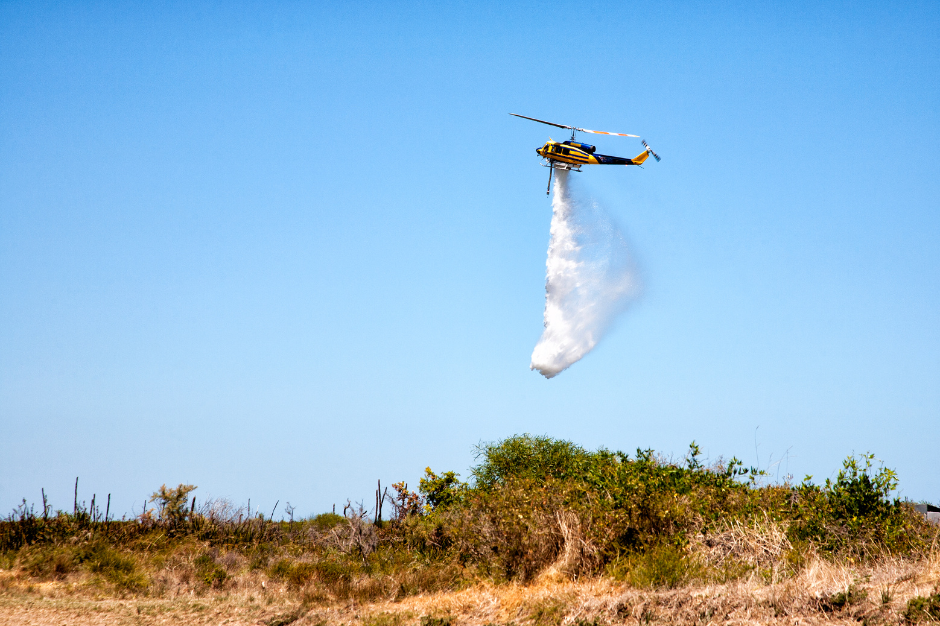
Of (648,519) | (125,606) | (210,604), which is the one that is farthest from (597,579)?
(125,606)

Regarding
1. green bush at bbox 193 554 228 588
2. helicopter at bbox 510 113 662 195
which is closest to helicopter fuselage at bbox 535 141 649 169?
helicopter at bbox 510 113 662 195

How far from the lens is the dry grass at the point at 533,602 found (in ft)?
36.8

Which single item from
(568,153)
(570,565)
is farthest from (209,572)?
(568,153)

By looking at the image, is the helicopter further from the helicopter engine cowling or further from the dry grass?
the dry grass

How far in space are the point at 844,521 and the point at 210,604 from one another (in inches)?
529

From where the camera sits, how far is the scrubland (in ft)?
39.5

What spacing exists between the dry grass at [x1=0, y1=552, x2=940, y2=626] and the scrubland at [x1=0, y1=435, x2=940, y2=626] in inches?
1.4

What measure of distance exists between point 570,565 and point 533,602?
5.73ft

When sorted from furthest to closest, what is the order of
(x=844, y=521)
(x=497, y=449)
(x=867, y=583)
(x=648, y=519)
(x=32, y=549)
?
(x=497, y=449), (x=32, y=549), (x=648, y=519), (x=844, y=521), (x=867, y=583)

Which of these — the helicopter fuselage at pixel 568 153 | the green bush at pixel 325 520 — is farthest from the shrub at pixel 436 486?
the helicopter fuselage at pixel 568 153

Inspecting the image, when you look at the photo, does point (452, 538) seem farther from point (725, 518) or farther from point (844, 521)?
point (844, 521)

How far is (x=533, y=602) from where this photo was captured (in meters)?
13.9

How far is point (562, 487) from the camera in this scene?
56.9 feet

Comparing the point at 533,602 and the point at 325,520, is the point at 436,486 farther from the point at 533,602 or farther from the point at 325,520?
the point at 533,602
